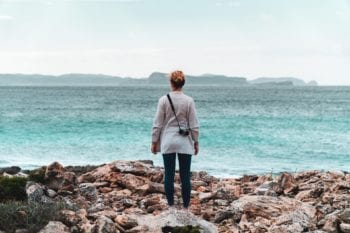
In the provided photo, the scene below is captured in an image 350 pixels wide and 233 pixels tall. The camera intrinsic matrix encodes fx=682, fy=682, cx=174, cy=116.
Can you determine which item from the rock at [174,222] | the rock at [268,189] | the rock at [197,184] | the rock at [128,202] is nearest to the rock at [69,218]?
the rock at [174,222]

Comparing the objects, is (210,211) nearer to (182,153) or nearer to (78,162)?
(182,153)

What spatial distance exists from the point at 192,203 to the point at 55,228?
144 inches

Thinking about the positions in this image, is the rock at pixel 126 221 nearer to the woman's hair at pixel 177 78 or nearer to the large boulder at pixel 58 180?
the woman's hair at pixel 177 78

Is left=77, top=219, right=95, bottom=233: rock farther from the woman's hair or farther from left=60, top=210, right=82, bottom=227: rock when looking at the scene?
the woman's hair

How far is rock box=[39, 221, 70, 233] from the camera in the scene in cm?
898

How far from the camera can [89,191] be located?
1272 centimetres

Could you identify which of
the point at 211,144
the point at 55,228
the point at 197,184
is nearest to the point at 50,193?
the point at 55,228

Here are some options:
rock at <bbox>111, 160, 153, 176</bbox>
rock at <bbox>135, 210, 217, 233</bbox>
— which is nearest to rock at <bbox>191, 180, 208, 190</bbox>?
rock at <bbox>111, 160, 153, 176</bbox>

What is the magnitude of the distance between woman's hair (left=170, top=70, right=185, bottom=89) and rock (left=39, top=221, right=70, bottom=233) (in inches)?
98.7

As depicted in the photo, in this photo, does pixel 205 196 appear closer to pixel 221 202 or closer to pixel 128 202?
pixel 221 202

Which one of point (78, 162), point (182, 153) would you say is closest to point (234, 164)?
point (78, 162)

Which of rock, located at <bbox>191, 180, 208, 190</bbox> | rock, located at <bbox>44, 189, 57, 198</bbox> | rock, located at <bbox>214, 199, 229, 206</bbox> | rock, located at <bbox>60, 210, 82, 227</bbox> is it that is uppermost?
rock, located at <bbox>60, 210, 82, 227</bbox>

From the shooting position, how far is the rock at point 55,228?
8984 millimetres

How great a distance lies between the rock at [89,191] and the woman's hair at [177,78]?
3675 millimetres
